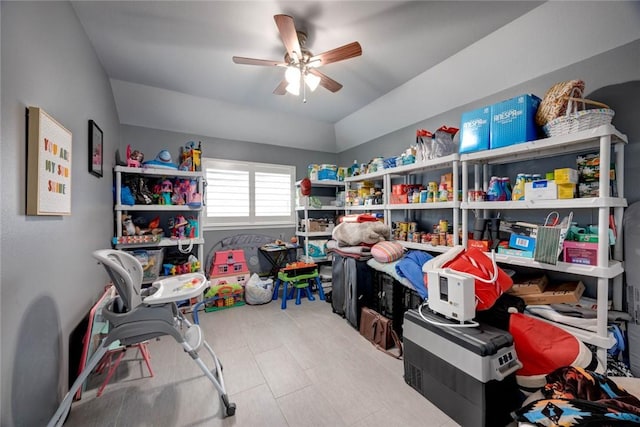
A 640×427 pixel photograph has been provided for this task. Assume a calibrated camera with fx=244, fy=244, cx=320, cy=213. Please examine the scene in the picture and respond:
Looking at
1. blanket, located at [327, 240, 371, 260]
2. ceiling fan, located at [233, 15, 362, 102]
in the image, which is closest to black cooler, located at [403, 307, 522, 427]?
blanket, located at [327, 240, 371, 260]

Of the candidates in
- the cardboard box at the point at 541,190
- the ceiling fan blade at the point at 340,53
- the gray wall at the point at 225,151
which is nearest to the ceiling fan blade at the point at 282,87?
the ceiling fan blade at the point at 340,53

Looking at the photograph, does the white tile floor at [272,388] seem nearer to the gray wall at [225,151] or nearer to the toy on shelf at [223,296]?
the toy on shelf at [223,296]

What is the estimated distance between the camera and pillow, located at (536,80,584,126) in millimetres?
1697

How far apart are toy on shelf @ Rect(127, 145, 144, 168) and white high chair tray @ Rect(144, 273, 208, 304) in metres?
1.90

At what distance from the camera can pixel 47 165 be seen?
1.37m

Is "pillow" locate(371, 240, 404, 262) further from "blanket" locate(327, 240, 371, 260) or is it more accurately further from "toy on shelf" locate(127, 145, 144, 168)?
"toy on shelf" locate(127, 145, 144, 168)

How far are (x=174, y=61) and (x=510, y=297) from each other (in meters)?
3.81

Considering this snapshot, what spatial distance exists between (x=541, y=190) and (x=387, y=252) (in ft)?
4.47

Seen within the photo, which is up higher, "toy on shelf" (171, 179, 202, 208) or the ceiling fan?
the ceiling fan

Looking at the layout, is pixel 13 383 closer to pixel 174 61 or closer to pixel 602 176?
pixel 174 61

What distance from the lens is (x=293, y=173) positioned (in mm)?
4594

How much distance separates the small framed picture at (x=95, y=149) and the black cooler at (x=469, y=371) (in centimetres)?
300

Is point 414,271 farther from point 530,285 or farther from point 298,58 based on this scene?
point 298,58

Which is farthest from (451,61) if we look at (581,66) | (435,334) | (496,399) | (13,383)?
(13,383)
